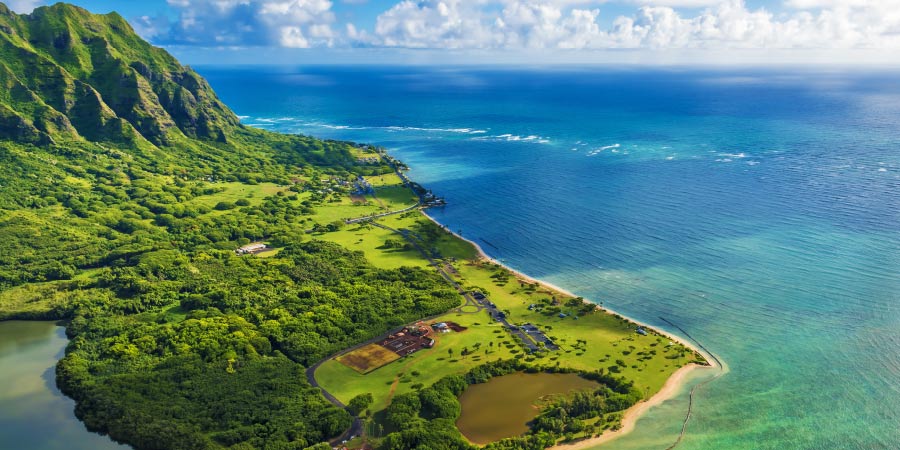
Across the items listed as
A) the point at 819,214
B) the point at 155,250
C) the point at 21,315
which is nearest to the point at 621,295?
the point at 819,214

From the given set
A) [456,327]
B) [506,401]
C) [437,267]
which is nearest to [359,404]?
[506,401]

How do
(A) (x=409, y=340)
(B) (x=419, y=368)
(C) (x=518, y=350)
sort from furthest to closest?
1. (A) (x=409, y=340)
2. (C) (x=518, y=350)
3. (B) (x=419, y=368)

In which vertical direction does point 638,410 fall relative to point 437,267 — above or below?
below

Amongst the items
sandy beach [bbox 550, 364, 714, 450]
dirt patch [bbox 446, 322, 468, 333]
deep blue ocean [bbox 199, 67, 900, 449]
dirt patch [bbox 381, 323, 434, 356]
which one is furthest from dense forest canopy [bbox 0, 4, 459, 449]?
deep blue ocean [bbox 199, 67, 900, 449]

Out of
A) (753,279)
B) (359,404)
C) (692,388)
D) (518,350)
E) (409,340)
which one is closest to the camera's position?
(359,404)

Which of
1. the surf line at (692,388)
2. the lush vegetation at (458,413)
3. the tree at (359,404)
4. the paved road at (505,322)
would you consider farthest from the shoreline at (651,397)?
the tree at (359,404)

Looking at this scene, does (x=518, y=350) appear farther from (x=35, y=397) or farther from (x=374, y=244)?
(x=35, y=397)

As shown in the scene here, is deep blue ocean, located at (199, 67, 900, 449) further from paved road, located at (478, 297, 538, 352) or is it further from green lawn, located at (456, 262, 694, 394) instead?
paved road, located at (478, 297, 538, 352)

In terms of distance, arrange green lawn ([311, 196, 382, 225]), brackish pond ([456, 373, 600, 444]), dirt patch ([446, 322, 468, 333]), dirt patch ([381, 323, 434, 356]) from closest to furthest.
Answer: brackish pond ([456, 373, 600, 444]), dirt patch ([381, 323, 434, 356]), dirt patch ([446, 322, 468, 333]), green lawn ([311, 196, 382, 225])
